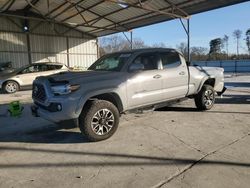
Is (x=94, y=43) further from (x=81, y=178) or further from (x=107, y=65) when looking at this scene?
(x=81, y=178)

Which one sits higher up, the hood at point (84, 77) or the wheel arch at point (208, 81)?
the hood at point (84, 77)

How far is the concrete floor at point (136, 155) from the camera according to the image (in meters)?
3.52

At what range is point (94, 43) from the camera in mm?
26375

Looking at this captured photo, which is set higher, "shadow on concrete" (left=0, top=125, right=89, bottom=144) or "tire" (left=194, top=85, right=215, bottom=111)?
"tire" (left=194, top=85, right=215, bottom=111)

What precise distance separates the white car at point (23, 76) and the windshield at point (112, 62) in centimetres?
914

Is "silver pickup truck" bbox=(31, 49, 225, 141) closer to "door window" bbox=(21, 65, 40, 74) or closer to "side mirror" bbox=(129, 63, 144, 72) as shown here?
"side mirror" bbox=(129, 63, 144, 72)

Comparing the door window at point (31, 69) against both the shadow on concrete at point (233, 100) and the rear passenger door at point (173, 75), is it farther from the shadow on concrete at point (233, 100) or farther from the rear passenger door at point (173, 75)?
the rear passenger door at point (173, 75)

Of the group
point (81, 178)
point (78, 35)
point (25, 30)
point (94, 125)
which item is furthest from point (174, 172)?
point (78, 35)

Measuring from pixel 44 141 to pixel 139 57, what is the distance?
272 cm

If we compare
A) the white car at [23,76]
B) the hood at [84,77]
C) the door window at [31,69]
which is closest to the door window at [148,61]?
the hood at [84,77]

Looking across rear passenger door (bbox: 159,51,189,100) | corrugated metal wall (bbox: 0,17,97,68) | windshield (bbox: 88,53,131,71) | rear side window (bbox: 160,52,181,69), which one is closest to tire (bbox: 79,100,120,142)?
windshield (bbox: 88,53,131,71)

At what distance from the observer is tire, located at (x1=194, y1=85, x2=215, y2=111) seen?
7.52 metres

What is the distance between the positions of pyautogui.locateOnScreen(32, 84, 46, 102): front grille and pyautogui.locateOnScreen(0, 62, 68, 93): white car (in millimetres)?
9375

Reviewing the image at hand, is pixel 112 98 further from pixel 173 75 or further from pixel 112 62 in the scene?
pixel 173 75
